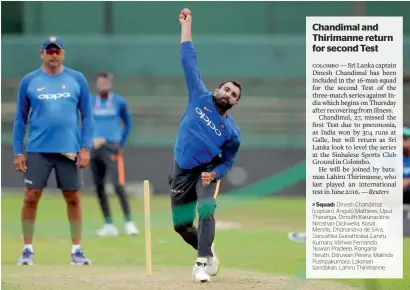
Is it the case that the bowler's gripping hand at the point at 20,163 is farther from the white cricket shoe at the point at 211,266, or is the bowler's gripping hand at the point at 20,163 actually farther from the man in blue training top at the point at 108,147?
the man in blue training top at the point at 108,147

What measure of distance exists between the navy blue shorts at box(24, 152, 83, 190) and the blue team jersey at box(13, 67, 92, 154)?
82 mm

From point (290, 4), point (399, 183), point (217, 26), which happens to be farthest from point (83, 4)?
point (399, 183)

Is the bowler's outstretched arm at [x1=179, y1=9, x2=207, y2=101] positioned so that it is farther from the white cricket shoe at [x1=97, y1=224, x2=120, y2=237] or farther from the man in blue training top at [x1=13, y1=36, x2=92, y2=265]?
the white cricket shoe at [x1=97, y1=224, x2=120, y2=237]

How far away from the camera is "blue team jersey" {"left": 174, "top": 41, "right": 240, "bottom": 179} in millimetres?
9242

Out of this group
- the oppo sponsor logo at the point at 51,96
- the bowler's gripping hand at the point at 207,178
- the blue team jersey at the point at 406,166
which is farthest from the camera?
the blue team jersey at the point at 406,166

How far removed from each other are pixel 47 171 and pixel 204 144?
220cm

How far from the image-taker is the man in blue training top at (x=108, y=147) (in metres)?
14.4

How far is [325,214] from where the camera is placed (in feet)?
28.7

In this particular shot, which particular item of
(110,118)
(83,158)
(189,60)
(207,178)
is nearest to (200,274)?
(207,178)

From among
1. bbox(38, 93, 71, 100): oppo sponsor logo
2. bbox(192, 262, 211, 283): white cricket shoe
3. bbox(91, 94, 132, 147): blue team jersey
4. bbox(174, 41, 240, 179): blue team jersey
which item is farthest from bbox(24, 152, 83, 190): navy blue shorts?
bbox(91, 94, 132, 147): blue team jersey

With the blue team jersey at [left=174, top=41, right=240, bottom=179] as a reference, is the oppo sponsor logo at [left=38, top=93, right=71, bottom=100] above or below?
above

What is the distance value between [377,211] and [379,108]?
2.65 feet

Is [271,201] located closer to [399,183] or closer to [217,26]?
[217,26]

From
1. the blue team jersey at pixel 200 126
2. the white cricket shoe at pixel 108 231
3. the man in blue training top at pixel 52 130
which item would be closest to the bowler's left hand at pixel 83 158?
the man in blue training top at pixel 52 130
